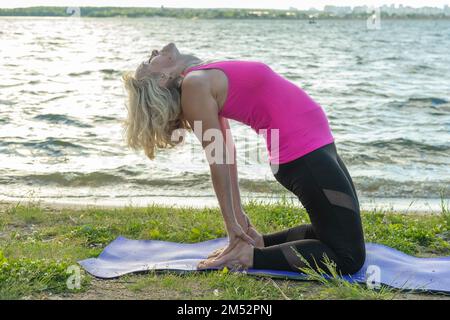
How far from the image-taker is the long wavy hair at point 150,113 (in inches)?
162

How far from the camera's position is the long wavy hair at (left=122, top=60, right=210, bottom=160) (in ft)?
13.5

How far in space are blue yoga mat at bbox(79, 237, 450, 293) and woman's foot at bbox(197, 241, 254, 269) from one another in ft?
0.20

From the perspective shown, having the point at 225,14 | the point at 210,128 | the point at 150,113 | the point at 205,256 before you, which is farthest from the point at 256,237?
the point at 225,14

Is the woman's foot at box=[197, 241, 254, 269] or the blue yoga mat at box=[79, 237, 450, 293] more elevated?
the woman's foot at box=[197, 241, 254, 269]

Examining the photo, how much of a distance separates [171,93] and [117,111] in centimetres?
1061

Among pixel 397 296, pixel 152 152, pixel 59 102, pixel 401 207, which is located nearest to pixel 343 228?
pixel 397 296

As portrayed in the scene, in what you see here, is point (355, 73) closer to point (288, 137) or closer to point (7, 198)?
point (7, 198)

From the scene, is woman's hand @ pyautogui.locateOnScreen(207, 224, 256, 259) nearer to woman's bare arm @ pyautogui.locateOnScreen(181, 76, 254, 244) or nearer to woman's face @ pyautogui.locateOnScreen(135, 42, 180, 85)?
woman's bare arm @ pyautogui.locateOnScreen(181, 76, 254, 244)

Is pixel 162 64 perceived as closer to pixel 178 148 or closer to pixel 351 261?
pixel 351 261

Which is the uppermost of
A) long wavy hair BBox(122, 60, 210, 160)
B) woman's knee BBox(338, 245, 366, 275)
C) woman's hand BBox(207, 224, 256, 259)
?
long wavy hair BBox(122, 60, 210, 160)

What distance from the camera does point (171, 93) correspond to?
4.25 meters

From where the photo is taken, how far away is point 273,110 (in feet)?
13.9

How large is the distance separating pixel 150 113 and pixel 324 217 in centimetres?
129

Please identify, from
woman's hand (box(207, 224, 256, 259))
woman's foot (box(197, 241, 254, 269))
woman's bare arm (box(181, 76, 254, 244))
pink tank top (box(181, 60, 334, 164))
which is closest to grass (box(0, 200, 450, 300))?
woman's foot (box(197, 241, 254, 269))
